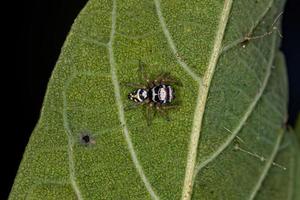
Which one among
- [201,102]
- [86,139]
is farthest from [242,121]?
[86,139]

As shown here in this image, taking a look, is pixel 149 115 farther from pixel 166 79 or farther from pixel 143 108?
pixel 166 79

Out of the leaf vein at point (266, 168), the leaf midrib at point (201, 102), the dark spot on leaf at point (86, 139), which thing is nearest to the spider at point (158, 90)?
the leaf midrib at point (201, 102)

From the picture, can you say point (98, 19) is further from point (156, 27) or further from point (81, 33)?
point (156, 27)

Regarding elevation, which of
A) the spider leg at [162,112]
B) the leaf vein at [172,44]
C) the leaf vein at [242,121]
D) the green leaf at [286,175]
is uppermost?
the leaf vein at [172,44]

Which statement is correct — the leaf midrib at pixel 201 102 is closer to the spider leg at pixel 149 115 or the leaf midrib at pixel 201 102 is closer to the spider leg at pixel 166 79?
the spider leg at pixel 166 79

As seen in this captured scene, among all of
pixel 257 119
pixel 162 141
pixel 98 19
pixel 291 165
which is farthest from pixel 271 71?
pixel 98 19

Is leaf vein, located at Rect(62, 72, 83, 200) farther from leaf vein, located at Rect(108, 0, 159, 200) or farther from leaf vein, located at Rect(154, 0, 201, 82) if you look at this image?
leaf vein, located at Rect(154, 0, 201, 82)
